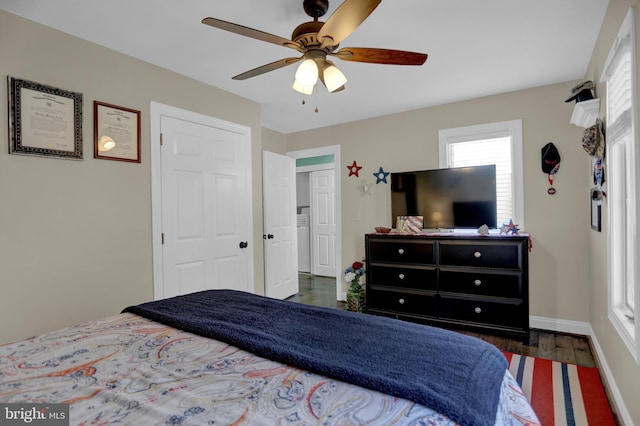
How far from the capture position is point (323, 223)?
6027 mm

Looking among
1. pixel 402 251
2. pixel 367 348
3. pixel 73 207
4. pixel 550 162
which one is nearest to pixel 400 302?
pixel 402 251

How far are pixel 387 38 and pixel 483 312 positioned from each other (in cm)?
254

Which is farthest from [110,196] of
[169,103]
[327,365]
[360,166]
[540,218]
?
[540,218]

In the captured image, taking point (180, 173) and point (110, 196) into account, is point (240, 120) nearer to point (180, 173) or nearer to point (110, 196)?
point (180, 173)

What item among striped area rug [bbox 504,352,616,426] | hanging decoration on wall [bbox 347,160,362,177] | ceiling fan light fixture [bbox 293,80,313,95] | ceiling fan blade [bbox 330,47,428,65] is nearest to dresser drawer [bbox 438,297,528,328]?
striped area rug [bbox 504,352,616,426]

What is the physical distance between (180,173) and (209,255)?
0.83 m

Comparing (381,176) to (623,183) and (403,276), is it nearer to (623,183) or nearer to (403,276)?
(403,276)

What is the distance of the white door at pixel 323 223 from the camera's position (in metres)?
5.94

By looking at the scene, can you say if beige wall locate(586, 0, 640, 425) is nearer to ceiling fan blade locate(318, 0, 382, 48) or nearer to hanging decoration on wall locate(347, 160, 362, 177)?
ceiling fan blade locate(318, 0, 382, 48)

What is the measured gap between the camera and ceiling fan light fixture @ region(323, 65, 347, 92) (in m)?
1.89

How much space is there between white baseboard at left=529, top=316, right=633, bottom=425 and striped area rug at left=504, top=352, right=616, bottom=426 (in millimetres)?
69

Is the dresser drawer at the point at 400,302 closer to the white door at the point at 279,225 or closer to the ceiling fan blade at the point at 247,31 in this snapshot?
the white door at the point at 279,225

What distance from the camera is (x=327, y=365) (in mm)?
1024

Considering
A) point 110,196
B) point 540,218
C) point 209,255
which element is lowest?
point 209,255
